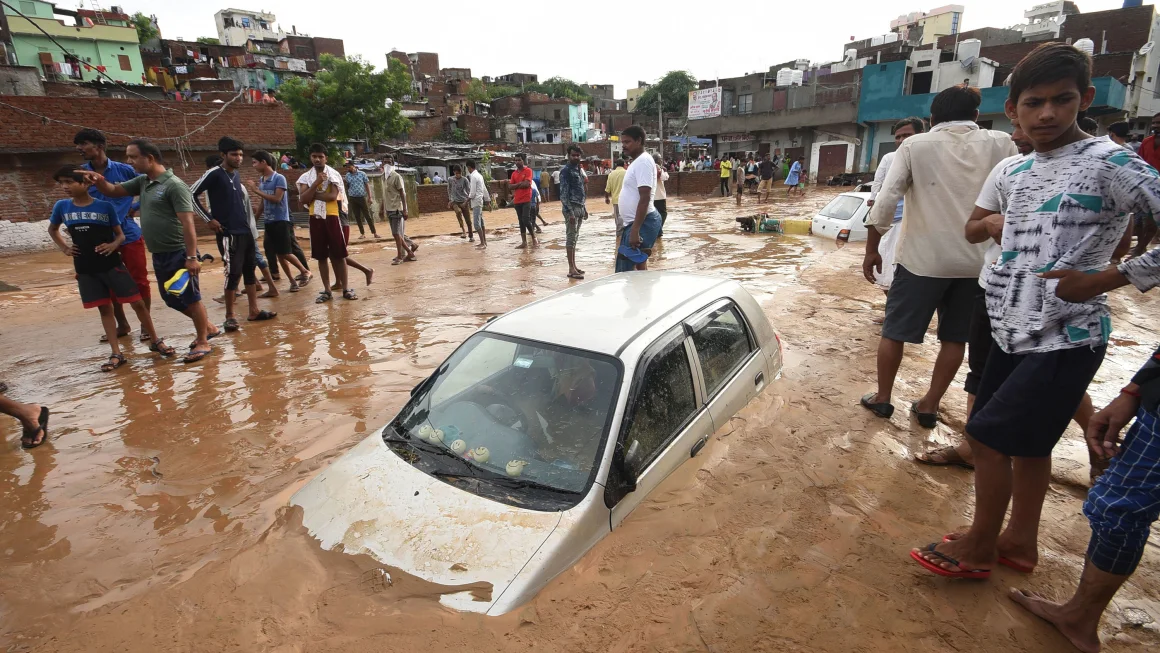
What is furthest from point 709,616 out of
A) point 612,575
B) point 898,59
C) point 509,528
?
point 898,59

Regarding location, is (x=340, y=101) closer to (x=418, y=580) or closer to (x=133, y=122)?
(x=133, y=122)

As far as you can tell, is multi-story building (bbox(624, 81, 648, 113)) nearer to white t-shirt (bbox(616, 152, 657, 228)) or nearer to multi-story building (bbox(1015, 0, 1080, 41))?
multi-story building (bbox(1015, 0, 1080, 41))

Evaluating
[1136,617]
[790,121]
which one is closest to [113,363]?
[1136,617]

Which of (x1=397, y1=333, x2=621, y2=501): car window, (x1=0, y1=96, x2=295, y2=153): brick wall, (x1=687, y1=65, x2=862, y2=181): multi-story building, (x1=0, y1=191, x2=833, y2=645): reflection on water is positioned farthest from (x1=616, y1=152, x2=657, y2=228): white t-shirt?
(x1=687, y1=65, x2=862, y2=181): multi-story building

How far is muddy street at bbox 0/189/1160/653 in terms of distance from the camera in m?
2.05

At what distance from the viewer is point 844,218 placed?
34.8 ft

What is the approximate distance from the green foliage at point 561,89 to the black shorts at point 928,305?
2915 inches

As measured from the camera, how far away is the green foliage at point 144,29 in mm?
50250

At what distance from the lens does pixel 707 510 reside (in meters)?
2.66

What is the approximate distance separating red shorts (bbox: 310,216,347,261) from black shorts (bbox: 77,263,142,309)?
2124 mm

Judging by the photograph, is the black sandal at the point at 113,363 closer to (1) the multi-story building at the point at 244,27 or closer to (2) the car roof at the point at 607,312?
(2) the car roof at the point at 607,312

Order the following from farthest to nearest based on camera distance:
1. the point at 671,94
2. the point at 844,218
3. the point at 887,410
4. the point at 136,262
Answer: the point at 671,94, the point at 844,218, the point at 136,262, the point at 887,410

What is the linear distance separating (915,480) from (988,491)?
85 cm

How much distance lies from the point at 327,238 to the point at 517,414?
5.66 m
